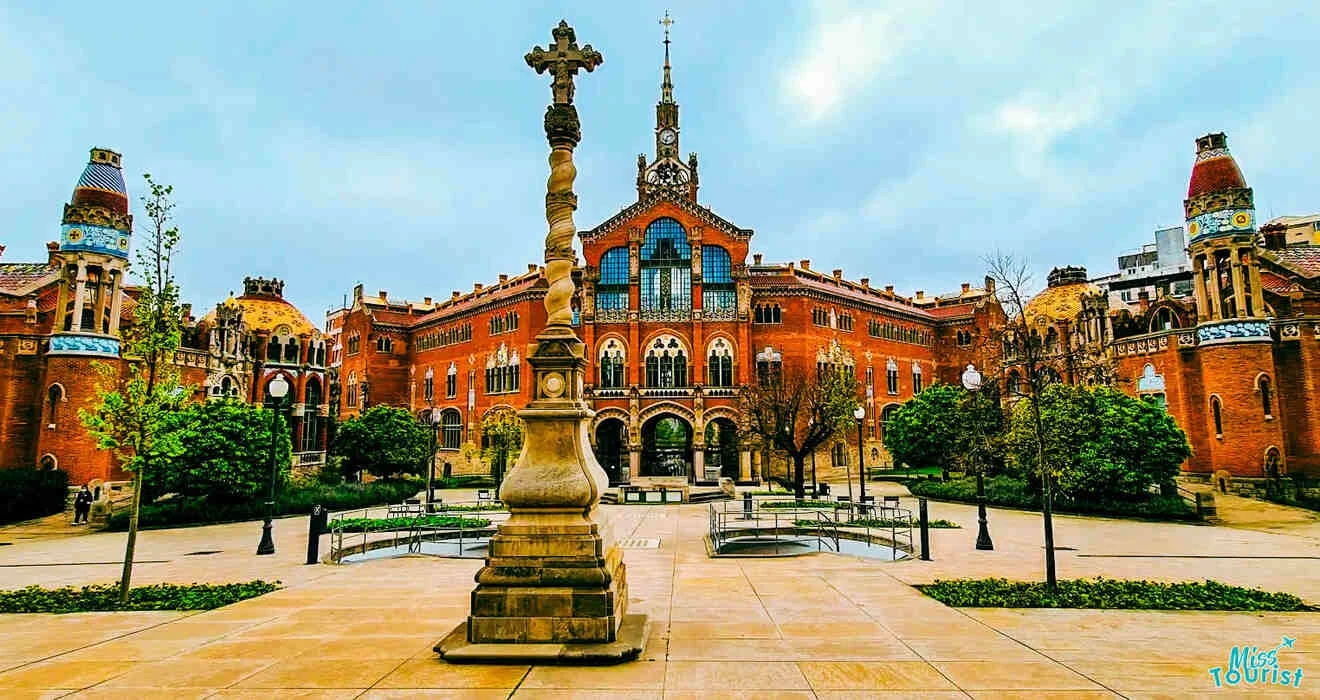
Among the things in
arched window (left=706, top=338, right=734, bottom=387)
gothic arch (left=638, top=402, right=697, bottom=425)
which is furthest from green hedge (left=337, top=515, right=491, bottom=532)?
arched window (left=706, top=338, right=734, bottom=387)

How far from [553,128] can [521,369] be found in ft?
150

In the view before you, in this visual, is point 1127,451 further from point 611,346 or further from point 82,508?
point 82,508

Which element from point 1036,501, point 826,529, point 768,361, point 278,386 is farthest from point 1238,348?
point 278,386

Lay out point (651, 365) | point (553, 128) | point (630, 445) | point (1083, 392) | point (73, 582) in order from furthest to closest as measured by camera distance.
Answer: point (651, 365), point (630, 445), point (1083, 392), point (73, 582), point (553, 128)

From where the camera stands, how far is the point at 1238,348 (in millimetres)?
32406

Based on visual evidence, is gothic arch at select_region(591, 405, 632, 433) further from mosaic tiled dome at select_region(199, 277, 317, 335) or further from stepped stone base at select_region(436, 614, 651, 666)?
stepped stone base at select_region(436, 614, 651, 666)

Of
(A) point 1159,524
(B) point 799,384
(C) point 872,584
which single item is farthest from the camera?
(B) point 799,384

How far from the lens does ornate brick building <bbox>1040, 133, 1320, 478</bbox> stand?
31.7m

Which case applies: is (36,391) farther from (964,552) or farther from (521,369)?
(964,552)

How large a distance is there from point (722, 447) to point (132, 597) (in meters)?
40.8

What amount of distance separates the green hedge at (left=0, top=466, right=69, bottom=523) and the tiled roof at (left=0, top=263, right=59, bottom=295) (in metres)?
11.0

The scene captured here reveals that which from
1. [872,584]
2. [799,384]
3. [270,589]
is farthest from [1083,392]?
[799,384]

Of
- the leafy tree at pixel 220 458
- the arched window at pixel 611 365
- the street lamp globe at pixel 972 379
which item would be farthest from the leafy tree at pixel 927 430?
the leafy tree at pixel 220 458

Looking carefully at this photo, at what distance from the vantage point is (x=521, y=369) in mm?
53156
